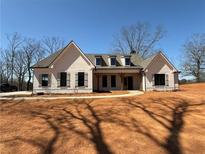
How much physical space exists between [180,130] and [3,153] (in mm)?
6625

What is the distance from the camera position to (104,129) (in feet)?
24.7

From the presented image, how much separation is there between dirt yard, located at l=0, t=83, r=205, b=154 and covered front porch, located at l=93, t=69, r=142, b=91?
11616 mm

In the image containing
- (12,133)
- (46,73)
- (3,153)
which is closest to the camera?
(3,153)

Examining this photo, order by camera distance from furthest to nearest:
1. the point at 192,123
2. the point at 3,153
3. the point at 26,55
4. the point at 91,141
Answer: the point at 26,55
the point at 192,123
the point at 91,141
the point at 3,153

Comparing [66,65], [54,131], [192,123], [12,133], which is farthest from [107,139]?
[66,65]

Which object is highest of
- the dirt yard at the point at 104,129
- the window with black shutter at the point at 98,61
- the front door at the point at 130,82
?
the window with black shutter at the point at 98,61

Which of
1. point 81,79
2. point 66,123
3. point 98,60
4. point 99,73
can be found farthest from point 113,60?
point 66,123

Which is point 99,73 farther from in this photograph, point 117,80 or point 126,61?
point 126,61

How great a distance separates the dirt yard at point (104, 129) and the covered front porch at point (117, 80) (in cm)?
1162

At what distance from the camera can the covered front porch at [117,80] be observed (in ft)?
75.7

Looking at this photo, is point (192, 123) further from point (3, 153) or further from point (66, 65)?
point (66, 65)

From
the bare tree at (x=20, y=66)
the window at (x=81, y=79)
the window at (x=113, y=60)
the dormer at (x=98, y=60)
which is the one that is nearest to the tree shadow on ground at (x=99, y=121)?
the window at (x=81, y=79)

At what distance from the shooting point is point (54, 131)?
729 cm

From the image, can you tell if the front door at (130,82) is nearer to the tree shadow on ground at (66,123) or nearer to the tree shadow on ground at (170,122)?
the tree shadow on ground at (170,122)
